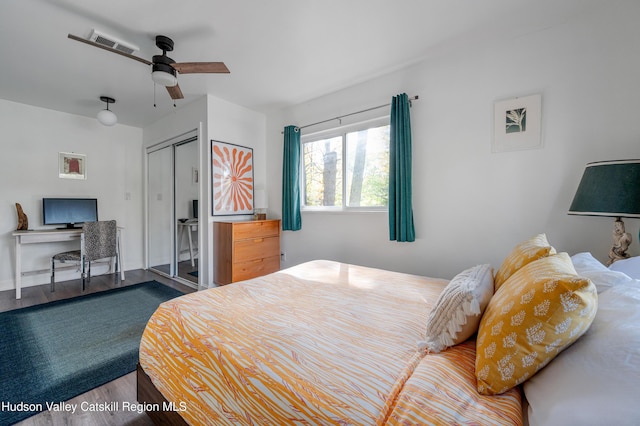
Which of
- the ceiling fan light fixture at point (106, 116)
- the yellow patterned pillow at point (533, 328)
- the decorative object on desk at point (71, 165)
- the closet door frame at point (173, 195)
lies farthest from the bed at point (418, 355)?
the decorative object on desk at point (71, 165)

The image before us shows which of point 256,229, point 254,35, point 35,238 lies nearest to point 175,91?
point 254,35

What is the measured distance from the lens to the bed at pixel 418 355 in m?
0.62

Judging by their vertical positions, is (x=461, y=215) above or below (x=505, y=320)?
above

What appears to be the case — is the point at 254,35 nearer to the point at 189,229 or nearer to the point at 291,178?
the point at 291,178

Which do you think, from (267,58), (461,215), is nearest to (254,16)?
(267,58)

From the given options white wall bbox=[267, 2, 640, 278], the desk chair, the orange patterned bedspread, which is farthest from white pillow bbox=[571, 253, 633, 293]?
the desk chair

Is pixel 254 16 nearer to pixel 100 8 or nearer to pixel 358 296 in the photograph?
pixel 100 8

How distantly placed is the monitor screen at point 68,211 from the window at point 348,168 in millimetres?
3257

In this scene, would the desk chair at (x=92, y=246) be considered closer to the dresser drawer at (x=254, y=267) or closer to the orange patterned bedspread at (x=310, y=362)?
the dresser drawer at (x=254, y=267)

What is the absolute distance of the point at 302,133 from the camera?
11.4 ft

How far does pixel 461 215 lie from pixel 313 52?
202 centimetres

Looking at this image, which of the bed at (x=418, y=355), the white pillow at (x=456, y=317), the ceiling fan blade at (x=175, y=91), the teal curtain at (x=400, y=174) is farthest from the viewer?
the teal curtain at (x=400, y=174)

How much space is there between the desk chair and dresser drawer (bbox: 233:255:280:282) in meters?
2.02

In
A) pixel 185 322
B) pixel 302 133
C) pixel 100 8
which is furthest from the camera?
pixel 302 133
